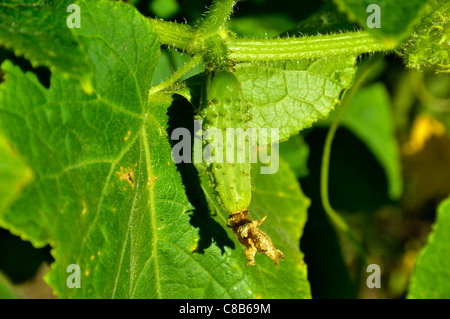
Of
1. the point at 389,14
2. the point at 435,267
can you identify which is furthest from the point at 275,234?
the point at 389,14

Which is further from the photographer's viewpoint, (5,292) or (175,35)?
(5,292)

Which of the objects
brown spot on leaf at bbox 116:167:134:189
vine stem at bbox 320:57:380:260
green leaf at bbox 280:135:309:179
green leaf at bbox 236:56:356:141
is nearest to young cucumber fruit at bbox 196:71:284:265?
brown spot on leaf at bbox 116:167:134:189

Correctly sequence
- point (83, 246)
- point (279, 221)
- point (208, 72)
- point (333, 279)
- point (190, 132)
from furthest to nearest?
point (333, 279) → point (279, 221) → point (190, 132) → point (208, 72) → point (83, 246)

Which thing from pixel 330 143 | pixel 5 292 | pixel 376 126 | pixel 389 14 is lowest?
pixel 5 292

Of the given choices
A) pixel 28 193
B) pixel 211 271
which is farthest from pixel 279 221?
pixel 28 193

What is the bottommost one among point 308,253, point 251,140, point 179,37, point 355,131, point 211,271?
point 211,271

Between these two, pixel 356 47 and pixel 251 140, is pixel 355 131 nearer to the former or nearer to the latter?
pixel 356 47

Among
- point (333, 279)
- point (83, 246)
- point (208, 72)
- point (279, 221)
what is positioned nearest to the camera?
point (83, 246)

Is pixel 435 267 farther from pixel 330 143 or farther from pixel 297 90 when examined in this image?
pixel 297 90
